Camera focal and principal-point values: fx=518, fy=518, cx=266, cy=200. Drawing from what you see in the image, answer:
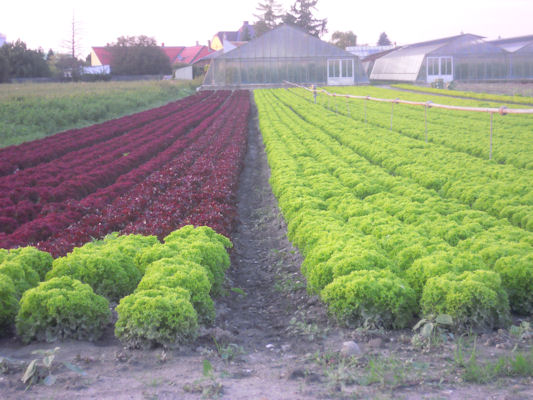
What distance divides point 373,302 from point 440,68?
5142 cm

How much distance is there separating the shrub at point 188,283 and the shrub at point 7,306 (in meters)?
1.29

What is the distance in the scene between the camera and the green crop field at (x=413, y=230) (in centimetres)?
531

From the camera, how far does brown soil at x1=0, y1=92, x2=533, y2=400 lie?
4070 millimetres

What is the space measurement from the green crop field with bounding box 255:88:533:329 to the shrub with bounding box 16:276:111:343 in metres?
2.46

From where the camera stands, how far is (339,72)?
5588 cm

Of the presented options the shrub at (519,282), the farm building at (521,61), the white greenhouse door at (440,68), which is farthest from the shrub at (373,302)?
the farm building at (521,61)

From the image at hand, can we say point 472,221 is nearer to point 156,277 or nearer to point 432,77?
point 156,277

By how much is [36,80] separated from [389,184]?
62911mm

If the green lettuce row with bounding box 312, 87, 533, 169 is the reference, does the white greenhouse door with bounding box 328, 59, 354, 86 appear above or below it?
above

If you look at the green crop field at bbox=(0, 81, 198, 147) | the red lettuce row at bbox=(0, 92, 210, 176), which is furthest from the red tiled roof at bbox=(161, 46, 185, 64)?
the red lettuce row at bbox=(0, 92, 210, 176)

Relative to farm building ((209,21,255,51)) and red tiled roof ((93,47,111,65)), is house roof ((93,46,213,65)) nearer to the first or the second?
red tiled roof ((93,47,111,65))

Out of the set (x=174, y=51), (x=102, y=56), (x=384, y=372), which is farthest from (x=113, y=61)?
(x=384, y=372)

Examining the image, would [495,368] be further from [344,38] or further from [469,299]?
[344,38]

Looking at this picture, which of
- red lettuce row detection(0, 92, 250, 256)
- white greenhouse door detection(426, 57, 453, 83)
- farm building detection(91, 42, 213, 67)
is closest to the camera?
red lettuce row detection(0, 92, 250, 256)
